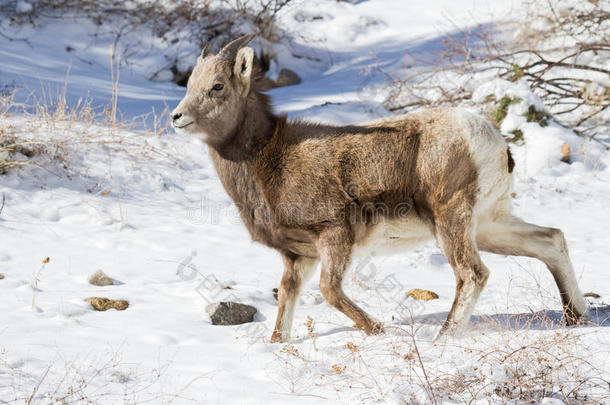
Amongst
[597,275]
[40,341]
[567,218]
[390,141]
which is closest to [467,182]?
[390,141]

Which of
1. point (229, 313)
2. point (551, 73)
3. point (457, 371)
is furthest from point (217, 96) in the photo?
point (551, 73)

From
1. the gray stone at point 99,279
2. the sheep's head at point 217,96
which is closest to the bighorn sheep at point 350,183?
the sheep's head at point 217,96

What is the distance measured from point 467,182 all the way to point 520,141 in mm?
5330

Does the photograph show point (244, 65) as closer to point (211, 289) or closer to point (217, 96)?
point (217, 96)

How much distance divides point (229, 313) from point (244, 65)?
1.82 metres

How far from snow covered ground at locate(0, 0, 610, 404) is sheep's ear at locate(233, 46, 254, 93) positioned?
5.83 feet

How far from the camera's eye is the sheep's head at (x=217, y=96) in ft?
13.0

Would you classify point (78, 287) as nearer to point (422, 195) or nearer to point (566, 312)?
point (422, 195)

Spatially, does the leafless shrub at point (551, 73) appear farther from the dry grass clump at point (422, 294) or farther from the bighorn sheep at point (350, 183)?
the bighorn sheep at point (350, 183)

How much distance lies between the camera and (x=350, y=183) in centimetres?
396

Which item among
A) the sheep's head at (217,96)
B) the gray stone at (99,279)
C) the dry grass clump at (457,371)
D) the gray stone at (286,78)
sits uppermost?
the sheep's head at (217,96)

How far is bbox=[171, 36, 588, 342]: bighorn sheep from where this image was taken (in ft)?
12.7

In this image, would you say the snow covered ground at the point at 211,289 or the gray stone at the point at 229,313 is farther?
the gray stone at the point at 229,313

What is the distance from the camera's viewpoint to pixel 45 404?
267 centimetres
